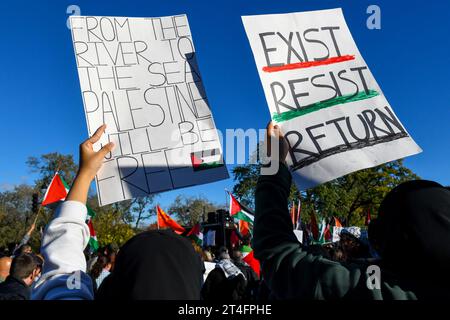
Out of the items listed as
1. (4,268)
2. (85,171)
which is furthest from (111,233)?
(85,171)

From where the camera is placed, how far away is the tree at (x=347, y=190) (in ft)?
116

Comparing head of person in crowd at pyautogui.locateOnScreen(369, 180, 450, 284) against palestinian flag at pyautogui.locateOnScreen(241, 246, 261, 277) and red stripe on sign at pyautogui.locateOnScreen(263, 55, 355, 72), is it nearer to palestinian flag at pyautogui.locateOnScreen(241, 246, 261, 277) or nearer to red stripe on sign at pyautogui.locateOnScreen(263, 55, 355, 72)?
red stripe on sign at pyautogui.locateOnScreen(263, 55, 355, 72)

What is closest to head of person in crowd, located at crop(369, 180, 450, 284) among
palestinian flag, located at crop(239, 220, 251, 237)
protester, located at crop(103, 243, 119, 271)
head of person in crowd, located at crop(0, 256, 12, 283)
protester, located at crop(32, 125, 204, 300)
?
protester, located at crop(32, 125, 204, 300)

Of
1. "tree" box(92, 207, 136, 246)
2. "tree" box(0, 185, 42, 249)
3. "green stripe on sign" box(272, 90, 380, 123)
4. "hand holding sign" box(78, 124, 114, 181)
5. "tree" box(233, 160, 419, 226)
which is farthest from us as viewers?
"tree" box(0, 185, 42, 249)

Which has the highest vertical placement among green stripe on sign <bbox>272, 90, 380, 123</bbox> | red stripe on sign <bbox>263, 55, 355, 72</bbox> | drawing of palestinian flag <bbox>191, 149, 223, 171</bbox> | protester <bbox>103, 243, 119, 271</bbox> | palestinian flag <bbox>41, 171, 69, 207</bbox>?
palestinian flag <bbox>41, 171, 69, 207</bbox>

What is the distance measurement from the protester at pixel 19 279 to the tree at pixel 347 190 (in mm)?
32086

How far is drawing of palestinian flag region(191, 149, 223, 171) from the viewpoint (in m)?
2.93

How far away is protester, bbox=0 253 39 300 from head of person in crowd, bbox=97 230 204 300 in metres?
2.43

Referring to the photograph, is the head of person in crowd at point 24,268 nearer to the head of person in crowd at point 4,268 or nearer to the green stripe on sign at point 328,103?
the head of person in crowd at point 4,268

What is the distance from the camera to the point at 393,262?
1.32 meters

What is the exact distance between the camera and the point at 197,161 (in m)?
2.95
